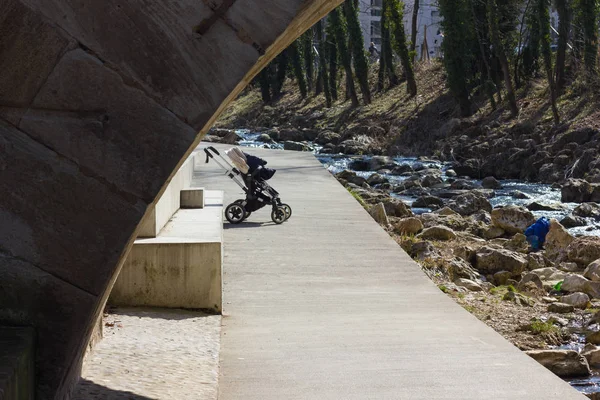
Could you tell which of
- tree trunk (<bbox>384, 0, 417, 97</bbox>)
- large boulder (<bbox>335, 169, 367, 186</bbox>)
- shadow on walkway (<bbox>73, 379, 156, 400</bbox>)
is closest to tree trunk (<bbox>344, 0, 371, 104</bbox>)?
tree trunk (<bbox>384, 0, 417, 97</bbox>)

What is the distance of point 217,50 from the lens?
4004mm

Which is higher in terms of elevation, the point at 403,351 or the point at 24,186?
the point at 24,186

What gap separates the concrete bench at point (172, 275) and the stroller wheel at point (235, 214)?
473cm

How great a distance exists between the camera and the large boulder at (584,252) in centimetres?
1398

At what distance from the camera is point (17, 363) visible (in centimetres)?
378

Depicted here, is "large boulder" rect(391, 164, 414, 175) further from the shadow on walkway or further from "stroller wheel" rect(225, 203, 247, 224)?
the shadow on walkway

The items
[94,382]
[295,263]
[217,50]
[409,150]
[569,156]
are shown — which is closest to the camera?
[217,50]

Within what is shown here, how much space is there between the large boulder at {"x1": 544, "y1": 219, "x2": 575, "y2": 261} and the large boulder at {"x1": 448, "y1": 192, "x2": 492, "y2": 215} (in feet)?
14.2

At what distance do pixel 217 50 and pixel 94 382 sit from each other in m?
2.54

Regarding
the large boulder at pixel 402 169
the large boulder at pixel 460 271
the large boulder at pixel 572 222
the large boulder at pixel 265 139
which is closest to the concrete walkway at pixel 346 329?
the large boulder at pixel 460 271

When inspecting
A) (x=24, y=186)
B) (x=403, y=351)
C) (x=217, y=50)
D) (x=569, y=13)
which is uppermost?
(x=569, y=13)

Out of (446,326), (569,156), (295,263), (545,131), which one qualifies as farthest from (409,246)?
(545,131)

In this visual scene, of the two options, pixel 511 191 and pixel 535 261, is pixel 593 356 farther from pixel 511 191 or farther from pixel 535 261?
pixel 511 191

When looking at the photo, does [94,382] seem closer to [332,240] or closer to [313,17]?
[313,17]
